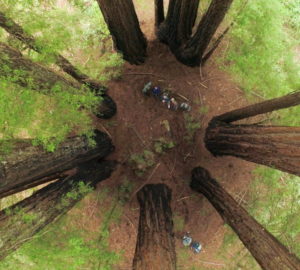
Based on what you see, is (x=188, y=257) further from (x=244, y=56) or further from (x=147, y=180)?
(x=244, y=56)

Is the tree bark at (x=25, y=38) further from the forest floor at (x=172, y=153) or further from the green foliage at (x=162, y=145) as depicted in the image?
the green foliage at (x=162, y=145)

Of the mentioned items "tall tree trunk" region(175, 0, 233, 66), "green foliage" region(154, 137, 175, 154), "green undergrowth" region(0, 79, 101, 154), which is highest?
"tall tree trunk" region(175, 0, 233, 66)

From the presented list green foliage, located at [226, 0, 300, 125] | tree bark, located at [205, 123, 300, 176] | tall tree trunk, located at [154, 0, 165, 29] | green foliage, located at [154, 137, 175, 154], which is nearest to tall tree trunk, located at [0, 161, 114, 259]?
green foliage, located at [154, 137, 175, 154]

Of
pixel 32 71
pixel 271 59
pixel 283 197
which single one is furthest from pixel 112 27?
pixel 283 197

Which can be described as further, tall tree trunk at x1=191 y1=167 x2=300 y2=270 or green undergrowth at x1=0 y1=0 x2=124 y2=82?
green undergrowth at x1=0 y1=0 x2=124 y2=82

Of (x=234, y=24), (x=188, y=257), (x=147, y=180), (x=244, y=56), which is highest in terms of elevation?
(x=234, y=24)

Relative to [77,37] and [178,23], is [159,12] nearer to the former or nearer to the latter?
[178,23]

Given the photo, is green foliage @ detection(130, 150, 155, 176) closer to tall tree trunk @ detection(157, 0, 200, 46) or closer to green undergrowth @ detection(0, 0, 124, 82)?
green undergrowth @ detection(0, 0, 124, 82)

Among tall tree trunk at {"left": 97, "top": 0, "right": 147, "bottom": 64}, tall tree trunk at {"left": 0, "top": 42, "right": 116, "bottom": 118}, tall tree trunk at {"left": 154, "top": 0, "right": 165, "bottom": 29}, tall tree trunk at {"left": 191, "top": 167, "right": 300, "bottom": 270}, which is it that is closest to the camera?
tall tree trunk at {"left": 0, "top": 42, "right": 116, "bottom": 118}
